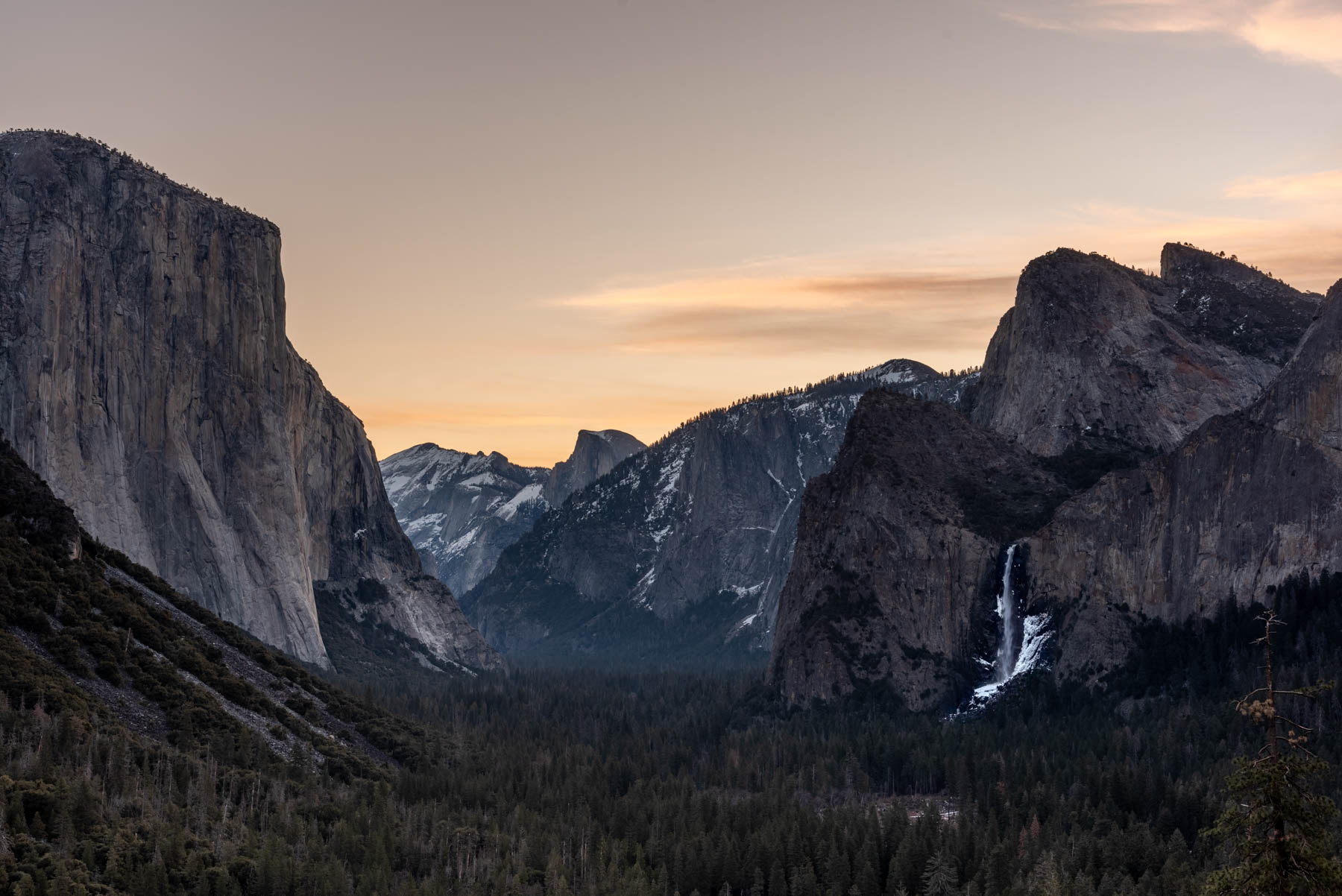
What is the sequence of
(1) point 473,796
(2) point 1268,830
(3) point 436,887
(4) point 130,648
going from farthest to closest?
(1) point 473,796 < (4) point 130,648 < (3) point 436,887 < (2) point 1268,830

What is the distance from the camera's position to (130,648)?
169 meters

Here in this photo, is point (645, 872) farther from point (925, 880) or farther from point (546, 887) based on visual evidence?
point (925, 880)

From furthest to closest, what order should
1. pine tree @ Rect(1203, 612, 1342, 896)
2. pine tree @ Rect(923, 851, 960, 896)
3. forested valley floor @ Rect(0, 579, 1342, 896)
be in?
pine tree @ Rect(923, 851, 960, 896) < forested valley floor @ Rect(0, 579, 1342, 896) < pine tree @ Rect(1203, 612, 1342, 896)

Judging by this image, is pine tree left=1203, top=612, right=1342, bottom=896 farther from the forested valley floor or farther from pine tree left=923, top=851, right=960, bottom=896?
pine tree left=923, top=851, right=960, bottom=896

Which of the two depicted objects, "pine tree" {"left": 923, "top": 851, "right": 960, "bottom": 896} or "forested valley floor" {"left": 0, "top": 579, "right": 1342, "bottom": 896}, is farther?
"pine tree" {"left": 923, "top": 851, "right": 960, "bottom": 896}

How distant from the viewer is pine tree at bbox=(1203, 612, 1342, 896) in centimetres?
5312

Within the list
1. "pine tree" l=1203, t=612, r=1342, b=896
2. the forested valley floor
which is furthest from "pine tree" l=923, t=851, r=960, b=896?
"pine tree" l=1203, t=612, r=1342, b=896

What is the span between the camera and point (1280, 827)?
2132 inches

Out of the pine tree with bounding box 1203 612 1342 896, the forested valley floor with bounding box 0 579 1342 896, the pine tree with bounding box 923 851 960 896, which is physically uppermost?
the pine tree with bounding box 1203 612 1342 896

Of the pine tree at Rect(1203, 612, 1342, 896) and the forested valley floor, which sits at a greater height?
the pine tree at Rect(1203, 612, 1342, 896)

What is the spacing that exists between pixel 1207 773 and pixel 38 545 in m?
137

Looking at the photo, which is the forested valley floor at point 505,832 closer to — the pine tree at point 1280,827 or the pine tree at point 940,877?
the pine tree at point 940,877

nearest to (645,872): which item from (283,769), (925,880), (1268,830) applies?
(925,880)

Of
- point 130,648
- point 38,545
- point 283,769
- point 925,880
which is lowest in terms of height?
point 925,880
